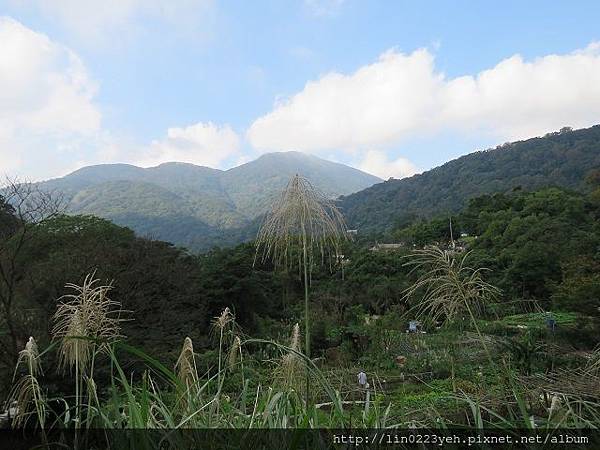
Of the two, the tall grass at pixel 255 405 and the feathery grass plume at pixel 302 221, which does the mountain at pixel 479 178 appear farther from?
the tall grass at pixel 255 405

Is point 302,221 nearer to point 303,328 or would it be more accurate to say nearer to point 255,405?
point 255,405

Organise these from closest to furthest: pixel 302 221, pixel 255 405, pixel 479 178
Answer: pixel 255 405 → pixel 302 221 → pixel 479 178

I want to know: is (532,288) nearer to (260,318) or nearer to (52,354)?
(260,318)

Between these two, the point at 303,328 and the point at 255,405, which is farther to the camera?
the point at 303,328

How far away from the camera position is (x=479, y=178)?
72.9 meters

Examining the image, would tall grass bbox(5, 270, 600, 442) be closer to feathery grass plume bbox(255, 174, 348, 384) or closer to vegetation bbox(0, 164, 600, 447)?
vegetation bbox(0, 164, 600, 447)

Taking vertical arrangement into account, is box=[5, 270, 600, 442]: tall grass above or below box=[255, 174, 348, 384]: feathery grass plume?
below

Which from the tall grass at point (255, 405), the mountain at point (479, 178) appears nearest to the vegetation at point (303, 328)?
the tall grass at point (255, 405)

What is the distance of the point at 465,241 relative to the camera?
39.0 meters

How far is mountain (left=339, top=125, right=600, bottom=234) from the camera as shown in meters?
63.2

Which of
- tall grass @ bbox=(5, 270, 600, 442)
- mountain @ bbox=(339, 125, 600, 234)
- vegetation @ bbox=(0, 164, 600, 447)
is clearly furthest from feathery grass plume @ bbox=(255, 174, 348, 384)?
mountain @ bbox=(339, 125, 600, 234)

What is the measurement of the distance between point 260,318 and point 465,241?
21.7 metres

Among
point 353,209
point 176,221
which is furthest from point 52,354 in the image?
point 176,221

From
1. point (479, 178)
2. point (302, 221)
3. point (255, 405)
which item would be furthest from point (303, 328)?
point (479, 178)
